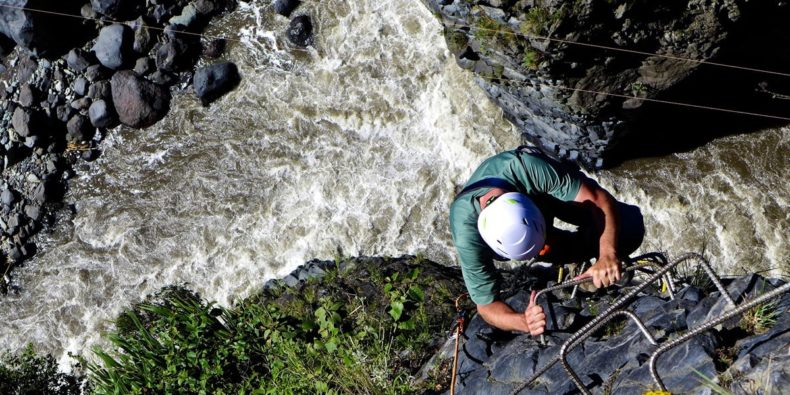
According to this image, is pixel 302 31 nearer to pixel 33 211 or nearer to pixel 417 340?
pixel 33 211

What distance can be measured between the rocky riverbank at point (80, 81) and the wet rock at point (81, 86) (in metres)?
0.01

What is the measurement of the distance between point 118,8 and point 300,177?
3200 millimetres

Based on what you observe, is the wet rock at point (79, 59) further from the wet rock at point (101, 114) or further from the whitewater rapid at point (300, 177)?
the whitewater rapid at point (300, 177)

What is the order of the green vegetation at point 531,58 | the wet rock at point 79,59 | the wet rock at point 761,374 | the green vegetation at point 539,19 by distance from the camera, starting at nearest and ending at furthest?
the wet rock at point 761,374
the green vegetation at point 539,19
the green vegetation at point 531,58
the wet rock at point 79,59

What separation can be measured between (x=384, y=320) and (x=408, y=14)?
3.72 meters

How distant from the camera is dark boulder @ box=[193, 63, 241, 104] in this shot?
29.4 ft

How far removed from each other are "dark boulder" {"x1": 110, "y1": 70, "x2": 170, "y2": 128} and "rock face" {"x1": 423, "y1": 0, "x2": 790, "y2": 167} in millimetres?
3696

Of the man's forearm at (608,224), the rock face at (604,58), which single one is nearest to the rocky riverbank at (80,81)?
the rock face at (604,58)

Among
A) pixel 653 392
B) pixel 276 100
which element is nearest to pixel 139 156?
pixel 276 100

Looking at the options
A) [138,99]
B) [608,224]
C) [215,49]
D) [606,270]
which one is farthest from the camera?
[215,49]

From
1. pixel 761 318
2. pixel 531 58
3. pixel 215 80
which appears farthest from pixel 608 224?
pixel 215 80

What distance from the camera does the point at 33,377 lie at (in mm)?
7938

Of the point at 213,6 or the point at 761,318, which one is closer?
the point at 761,318

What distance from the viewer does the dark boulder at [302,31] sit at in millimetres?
8875
